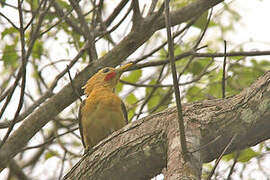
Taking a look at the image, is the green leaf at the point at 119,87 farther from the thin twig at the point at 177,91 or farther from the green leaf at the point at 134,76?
the thin twig at the point at 177,91

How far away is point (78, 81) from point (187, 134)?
1908 mm

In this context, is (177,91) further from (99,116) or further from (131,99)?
(131,99)

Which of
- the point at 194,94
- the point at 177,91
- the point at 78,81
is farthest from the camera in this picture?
the point at 194,94

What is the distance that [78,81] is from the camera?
464 centimetres

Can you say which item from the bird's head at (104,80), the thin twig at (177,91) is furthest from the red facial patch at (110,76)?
the thin twig at (177,91)

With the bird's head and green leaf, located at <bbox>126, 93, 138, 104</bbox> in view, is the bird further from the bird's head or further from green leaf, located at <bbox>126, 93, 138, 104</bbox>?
green leaf, located at <bbox>126, 93, 138, 104</bbox>

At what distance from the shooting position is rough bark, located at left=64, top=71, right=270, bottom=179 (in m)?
2.94

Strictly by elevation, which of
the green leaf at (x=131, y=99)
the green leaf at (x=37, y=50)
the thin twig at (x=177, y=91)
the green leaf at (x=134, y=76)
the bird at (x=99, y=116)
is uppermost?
the green leaf at (x=37, y=50)

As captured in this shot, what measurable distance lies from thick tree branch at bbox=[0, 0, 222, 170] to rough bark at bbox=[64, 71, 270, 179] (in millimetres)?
823

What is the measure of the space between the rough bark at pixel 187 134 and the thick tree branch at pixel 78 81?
0.82 m

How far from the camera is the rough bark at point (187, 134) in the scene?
2.94 meters

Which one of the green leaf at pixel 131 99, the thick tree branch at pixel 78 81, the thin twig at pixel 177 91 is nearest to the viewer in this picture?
the thin twig at pixel 177 91

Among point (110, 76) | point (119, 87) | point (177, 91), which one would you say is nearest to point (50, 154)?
point (119, 87)

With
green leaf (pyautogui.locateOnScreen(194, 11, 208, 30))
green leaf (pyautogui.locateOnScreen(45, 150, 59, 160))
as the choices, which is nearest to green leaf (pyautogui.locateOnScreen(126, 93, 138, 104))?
green leaf (pyautogui.locateOnScreen(194, 11, 208, 30))
